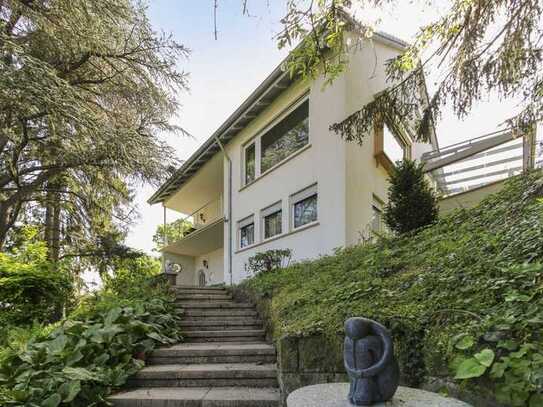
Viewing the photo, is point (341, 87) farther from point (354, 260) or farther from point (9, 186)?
point (9, 186)

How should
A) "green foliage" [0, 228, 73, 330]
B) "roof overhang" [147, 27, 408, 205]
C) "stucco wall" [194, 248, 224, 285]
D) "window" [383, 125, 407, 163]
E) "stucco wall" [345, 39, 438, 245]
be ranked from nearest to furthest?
"green foliage" [0, 228, 73, 330]
"stucco wall" [345, 39, 438, 245]
"roof overhang" [147, 27, 408, 205]
"window" [383, 125, 407, 163]
"stucco wall" [194, 248, 224, 285]

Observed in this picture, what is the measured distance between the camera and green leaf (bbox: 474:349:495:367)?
212 cm

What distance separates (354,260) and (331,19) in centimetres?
362

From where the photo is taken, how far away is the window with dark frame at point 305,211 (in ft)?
30.5

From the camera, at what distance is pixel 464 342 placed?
2.37m

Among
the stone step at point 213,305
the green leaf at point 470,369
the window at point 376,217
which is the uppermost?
the window at point 376,217

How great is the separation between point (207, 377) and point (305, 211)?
5.66 metres

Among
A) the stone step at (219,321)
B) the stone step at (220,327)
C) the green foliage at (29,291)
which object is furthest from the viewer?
the green foliage at (29,291)

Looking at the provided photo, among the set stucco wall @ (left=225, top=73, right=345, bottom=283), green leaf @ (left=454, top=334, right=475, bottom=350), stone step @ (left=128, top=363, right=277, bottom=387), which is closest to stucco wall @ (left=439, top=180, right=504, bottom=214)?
→ stucco wall @ (left=225, top=73, right=345, bottom=283)

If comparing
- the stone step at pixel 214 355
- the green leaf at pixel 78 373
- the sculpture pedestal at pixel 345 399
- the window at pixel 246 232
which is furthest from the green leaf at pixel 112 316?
the window at pixel 246 232

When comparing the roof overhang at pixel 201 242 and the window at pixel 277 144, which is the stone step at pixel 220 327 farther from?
the roof overhang at pixel 201 242

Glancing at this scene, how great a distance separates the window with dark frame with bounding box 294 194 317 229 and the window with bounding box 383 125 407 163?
8.61ft

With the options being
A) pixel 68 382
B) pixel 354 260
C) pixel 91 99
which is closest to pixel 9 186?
pixel 91 99

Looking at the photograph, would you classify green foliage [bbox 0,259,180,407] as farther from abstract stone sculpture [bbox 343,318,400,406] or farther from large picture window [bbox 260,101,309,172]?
large picture window [bbox 260,101,309,172]
